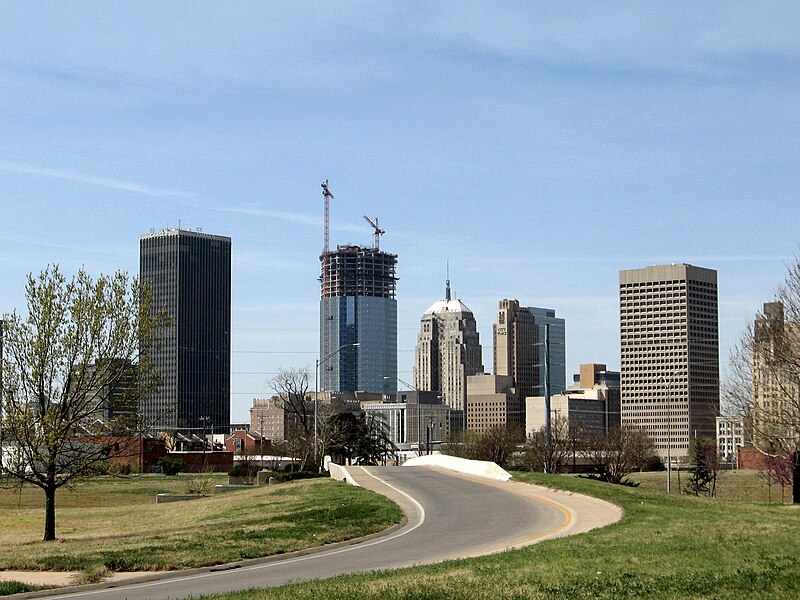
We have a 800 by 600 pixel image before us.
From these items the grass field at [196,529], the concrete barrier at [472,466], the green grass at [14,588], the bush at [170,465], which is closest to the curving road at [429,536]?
the green grass at [14,588]

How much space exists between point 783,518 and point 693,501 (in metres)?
7.40

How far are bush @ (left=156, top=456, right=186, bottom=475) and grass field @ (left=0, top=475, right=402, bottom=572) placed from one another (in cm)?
4842

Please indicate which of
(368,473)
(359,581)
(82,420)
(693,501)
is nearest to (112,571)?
(359,581)

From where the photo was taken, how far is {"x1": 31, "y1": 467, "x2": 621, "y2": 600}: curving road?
2038cm

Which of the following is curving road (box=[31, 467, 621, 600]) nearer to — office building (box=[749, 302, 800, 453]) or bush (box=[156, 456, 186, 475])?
office building (box=[749, 302, 800, 453])

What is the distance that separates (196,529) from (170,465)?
77069mm

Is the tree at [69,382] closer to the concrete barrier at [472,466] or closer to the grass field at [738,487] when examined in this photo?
the concrete barrier at [472,466]

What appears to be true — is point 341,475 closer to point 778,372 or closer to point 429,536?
point 778,372

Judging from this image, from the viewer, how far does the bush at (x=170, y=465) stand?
107 metres

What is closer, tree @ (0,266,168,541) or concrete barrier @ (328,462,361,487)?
tree @ (0,266,168,541)

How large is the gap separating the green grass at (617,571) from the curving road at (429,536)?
2.07m

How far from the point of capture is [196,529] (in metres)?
32.8

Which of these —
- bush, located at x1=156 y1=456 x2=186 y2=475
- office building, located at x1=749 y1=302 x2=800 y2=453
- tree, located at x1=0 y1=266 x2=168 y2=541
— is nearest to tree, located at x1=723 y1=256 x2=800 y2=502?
office building, located at x1=749 y1=302 x2=800 y2=453

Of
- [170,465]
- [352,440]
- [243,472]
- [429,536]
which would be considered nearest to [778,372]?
[429,536]
